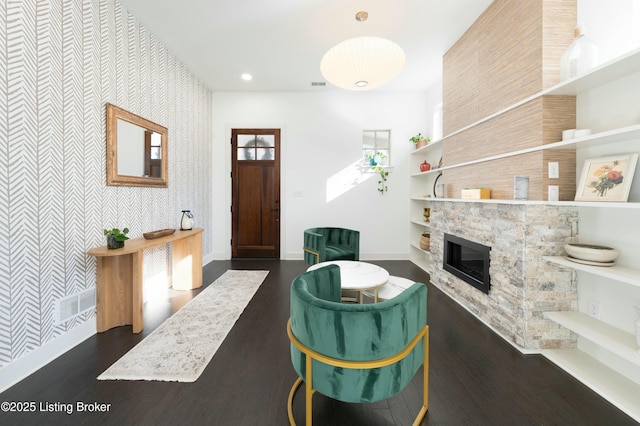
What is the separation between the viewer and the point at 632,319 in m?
1.54

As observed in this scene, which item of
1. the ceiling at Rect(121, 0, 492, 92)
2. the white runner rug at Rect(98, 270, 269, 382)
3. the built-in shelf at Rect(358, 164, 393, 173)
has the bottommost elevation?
the white runner rug at Rect(98, 270, 269, 382)

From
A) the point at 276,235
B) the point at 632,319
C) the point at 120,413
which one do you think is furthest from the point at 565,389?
the point at 276,235

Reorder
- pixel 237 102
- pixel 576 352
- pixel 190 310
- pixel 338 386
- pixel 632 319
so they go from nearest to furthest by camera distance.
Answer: pixel 338 386 → pixel 632 319 → pixel 576 352 → pixel 190 310 → pixel 237 102

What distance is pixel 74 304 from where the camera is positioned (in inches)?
78.7

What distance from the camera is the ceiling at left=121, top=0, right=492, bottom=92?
2480 mm

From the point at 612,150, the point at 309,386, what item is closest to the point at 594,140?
the point at 612,150

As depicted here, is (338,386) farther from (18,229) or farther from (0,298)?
(18,229)

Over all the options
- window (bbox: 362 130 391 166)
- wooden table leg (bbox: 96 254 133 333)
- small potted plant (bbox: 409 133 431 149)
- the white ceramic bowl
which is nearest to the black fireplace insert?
the white ceramic bowl

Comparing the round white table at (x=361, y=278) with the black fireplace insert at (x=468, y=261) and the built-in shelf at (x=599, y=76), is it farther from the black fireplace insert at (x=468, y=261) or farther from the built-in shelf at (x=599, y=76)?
the built-in shelf at (x=599, y=76)

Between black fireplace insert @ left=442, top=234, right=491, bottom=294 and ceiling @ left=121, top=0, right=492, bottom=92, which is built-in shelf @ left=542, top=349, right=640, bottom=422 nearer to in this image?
black fireplace insert @ left=442, top=234, right=491, bottom=294

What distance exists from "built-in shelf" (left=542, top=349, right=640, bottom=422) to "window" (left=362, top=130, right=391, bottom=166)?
3.51 meters

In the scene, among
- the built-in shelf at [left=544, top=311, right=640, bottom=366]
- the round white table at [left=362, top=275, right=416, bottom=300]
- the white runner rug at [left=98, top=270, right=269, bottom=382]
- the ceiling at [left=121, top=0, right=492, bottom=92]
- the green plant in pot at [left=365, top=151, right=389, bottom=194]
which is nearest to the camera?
the built-in shelf at [left=544, top=311, right=640, bottom=366]

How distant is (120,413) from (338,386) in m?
1.26

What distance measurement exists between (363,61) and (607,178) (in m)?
1.85
